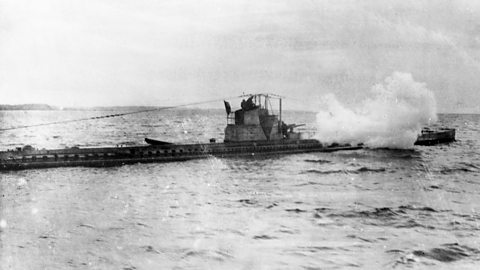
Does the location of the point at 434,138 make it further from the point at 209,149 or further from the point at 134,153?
the point at 134,153

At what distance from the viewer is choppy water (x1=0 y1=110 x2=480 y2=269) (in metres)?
14.4

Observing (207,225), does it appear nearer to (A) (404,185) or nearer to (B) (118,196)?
(B) (118,196)

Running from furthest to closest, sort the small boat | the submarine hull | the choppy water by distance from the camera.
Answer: the small boat, the submarine hull, the choppy water

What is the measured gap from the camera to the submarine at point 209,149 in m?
37.6

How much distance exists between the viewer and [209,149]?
149 feet

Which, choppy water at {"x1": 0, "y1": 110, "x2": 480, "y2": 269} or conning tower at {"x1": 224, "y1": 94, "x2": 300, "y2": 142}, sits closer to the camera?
choppy water at {"x1": 0, "y1": 110, "x2": 480, "y2": 269}

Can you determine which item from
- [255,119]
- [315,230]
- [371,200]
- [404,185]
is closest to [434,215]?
[371,200]

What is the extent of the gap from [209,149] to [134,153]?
816 centimetres

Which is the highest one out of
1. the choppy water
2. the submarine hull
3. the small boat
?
the small boat

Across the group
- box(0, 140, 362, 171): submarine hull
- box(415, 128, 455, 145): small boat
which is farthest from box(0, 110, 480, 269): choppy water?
box(415, 128, 455, 145): small boat

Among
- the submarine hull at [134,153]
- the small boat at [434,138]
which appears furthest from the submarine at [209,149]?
the small boat at [434,138]

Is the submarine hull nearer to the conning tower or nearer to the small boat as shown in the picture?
the conning tower

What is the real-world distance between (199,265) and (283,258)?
2886 millimetres

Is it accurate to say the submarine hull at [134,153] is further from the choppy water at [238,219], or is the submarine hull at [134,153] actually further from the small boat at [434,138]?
the small boat at [434,138]
